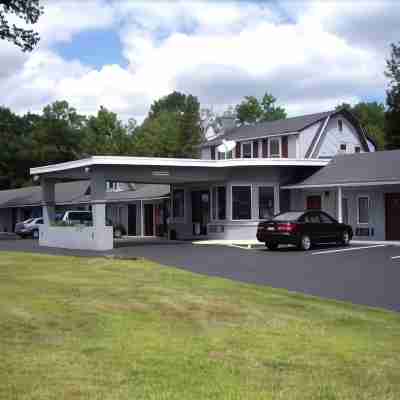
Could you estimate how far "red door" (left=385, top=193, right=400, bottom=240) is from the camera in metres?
28.8

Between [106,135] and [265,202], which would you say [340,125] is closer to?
[265,202]

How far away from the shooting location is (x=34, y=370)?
672 centimetres

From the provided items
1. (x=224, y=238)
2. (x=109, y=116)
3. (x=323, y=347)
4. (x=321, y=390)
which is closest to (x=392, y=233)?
(x=224, y=238)

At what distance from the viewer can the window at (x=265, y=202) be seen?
3225 cm

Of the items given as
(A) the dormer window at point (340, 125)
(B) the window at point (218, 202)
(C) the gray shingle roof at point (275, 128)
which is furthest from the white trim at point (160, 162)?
(A) the dormer window at point (340, 125)

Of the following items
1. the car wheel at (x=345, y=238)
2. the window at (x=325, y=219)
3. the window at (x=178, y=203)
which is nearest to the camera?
the window at (x=325, y=219)

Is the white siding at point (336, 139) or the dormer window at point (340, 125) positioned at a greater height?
the dormer window at point (340, 125)

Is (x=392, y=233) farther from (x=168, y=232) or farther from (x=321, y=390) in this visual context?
(x=321, y=390)

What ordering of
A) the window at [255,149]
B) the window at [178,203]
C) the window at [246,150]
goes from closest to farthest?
the window at [178,203] → the window at [255,149] → the window at [246,150]

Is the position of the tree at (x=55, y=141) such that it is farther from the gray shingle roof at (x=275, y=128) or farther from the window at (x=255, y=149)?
the window at (x=255, y=149)

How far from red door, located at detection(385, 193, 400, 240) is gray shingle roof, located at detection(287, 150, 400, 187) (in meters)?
1.22

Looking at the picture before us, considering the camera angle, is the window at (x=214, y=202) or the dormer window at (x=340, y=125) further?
the dormer window at (x=340, y=125)

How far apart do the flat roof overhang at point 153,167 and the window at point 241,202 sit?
3.37 feet

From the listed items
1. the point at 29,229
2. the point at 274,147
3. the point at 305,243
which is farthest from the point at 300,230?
the point at 29,229
